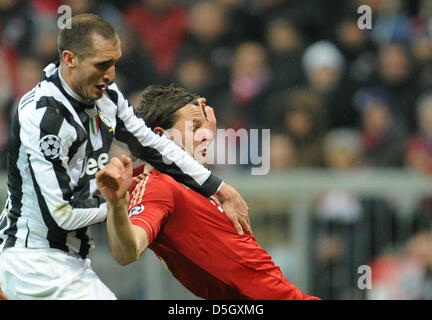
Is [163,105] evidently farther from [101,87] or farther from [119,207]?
[119,207]

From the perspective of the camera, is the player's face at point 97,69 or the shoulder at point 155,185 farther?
the shoulder at point 155,185

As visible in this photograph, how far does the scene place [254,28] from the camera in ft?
28.9

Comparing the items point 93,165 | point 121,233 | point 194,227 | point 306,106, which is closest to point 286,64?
point 306,106

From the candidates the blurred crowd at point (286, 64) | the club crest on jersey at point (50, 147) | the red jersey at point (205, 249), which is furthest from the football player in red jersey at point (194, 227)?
the blurred crowd at point (286, 64)

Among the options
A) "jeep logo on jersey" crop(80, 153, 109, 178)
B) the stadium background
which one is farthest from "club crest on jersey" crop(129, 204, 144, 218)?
the stadium background

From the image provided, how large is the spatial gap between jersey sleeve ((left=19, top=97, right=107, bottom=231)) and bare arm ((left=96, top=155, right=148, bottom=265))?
0.39 meters

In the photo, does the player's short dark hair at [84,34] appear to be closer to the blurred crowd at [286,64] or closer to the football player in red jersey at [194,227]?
the football player in red jersey at [194,227]

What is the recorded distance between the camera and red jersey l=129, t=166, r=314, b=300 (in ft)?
12.4

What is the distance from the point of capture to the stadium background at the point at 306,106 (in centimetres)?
630

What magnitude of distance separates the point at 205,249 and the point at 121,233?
0.83 metres

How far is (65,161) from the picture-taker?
11.3ft

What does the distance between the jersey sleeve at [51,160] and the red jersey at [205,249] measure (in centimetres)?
32

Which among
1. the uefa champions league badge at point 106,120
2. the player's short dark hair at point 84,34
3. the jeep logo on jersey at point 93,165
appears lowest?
the jeep logo on jersey at point 93,165
